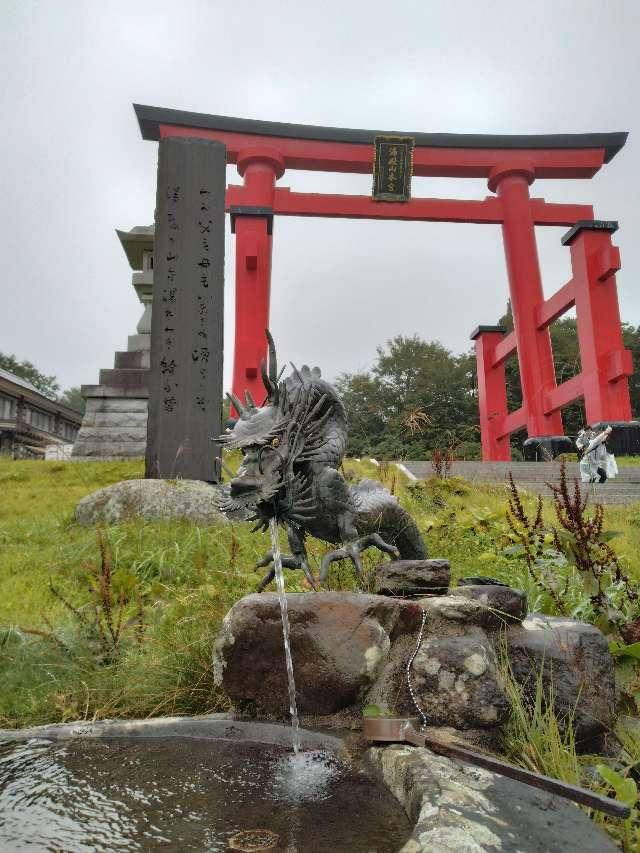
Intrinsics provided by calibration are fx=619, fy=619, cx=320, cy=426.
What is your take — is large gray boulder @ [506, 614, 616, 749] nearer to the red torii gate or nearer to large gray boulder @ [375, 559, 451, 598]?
large gray boulder @ [375, 559, 451, 598]

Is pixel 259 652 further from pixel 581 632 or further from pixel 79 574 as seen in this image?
pixel 79 574

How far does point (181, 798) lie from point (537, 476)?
36.8ft

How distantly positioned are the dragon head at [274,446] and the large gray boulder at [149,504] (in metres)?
3.65

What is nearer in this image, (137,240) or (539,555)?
(539,555)

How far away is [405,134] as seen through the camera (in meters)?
15.1

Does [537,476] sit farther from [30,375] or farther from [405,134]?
[30,375]

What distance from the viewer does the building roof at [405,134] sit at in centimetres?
1484

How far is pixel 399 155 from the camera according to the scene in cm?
1527

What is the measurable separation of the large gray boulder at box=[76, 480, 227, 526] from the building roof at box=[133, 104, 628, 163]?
11201 millimetres

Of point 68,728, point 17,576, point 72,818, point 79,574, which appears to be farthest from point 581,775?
point 17,576

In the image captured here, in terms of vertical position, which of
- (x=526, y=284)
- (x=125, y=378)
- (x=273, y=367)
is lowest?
(x=273, y=367)

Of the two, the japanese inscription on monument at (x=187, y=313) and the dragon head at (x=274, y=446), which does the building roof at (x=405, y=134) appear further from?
the dragon head at (x=274, y=446)

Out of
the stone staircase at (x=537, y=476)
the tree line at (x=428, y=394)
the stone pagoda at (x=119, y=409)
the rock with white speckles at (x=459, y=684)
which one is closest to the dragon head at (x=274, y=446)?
the rock with white speckles at (x=459, y=684)

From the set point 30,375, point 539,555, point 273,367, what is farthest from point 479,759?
point 30,375
